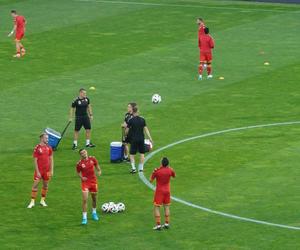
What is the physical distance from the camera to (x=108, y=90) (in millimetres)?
45469

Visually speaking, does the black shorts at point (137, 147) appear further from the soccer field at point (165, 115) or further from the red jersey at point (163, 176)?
the red jersey at point (163, 176)

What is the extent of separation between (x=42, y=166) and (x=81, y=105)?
239 inches

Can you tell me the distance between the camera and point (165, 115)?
4159cm

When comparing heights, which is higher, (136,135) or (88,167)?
(136,135)

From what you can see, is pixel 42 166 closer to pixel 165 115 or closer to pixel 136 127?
pixel 136 127

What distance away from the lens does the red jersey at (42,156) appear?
3102cm

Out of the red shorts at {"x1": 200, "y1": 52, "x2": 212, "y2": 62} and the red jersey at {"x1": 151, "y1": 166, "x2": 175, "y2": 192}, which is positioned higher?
the red shorts at {"x1": 200, "y1": 52, "x2": 212, "y2": 62}

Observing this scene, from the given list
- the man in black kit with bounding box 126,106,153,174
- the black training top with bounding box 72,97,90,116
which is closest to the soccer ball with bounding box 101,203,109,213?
the man in black kit with bounding box 126,106,153,174

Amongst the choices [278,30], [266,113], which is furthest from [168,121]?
[278,30]

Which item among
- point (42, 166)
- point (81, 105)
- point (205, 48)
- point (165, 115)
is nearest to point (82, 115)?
point (81, 105)

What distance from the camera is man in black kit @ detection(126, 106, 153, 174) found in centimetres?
3403

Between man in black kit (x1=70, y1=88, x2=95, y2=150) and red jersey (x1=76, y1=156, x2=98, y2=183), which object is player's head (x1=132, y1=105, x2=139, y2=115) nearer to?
man in black kit (x1=70, y1=88, x2=95, y2=150)

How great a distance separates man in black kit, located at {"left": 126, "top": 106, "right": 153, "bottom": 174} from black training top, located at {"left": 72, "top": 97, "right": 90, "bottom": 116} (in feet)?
10.1

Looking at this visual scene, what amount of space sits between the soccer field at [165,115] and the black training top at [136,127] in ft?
3.90
